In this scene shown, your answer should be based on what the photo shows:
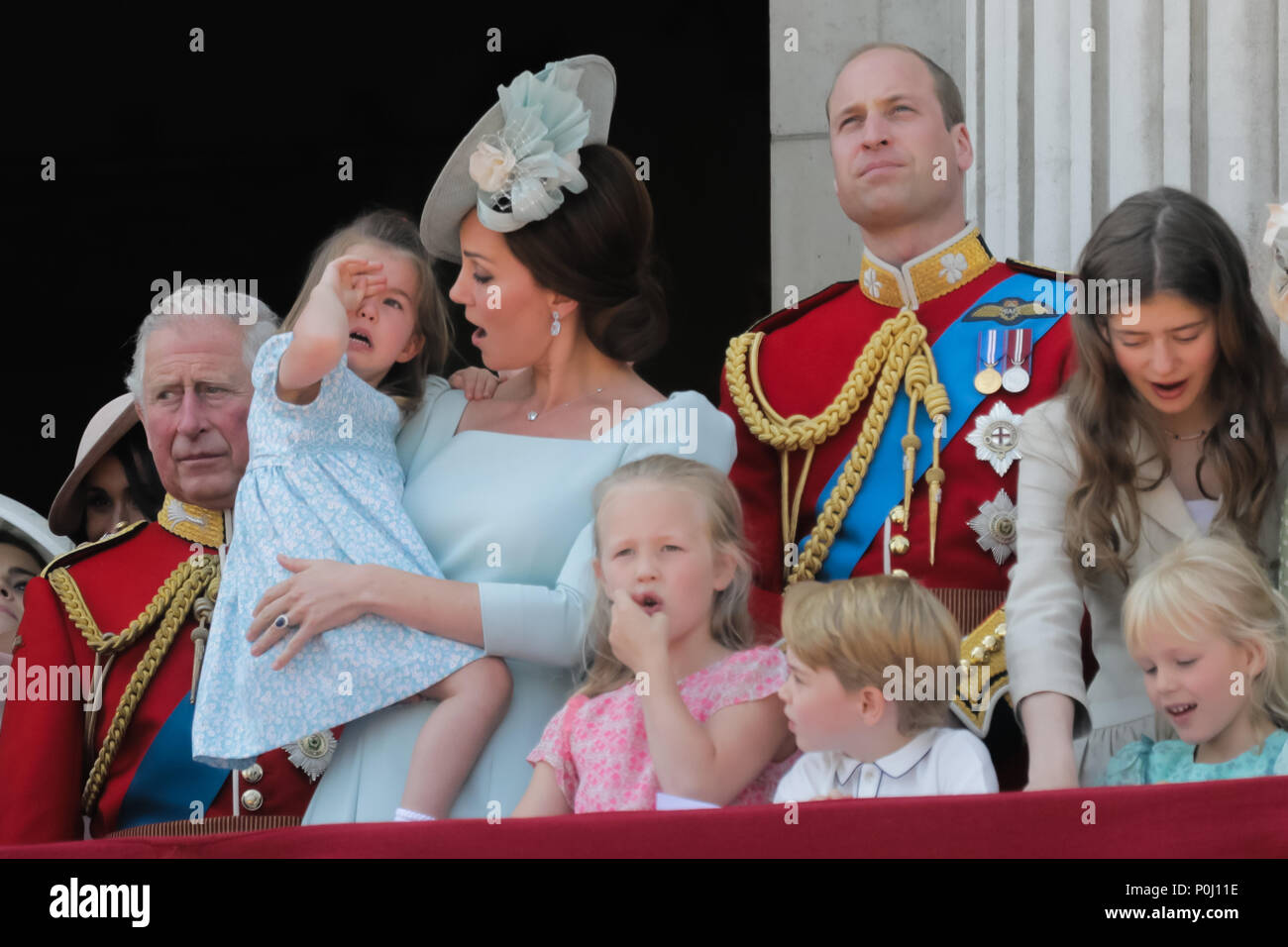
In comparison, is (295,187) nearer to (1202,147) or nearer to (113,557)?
(113,557)

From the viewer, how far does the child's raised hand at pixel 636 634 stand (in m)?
2.59

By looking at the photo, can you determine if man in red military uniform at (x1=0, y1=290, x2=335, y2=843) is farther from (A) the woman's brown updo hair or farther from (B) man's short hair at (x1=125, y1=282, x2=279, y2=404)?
(A) the woman's brown updo hair

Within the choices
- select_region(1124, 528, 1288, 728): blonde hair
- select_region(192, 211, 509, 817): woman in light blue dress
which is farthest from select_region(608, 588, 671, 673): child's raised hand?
select_region(1124, 528, 1288, 728): blonde hair

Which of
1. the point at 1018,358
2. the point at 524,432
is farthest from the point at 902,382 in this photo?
the point at 524,432

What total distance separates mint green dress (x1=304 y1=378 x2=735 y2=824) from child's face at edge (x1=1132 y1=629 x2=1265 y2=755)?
691 millimetres

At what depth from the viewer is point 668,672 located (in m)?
2.57

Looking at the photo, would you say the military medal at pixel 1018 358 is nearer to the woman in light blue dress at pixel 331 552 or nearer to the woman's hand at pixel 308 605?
the woman in light blue dress at pixel 331 552

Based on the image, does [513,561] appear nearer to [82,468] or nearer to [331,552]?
[331,552]

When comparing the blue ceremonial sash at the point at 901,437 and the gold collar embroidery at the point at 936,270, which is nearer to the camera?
the blue ceremonial sash at the point at 901,437

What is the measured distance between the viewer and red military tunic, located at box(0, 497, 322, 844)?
308 cm

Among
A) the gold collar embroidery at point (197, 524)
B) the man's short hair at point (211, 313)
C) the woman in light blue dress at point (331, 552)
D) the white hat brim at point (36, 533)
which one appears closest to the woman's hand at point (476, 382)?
the woman in light blue dress at point (331, 552)

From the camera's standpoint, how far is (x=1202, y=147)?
3.56m

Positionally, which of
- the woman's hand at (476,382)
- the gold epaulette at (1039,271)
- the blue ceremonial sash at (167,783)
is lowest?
the blue ceremonial sash at (167,783)

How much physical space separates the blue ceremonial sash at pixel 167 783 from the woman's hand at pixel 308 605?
0.40m
